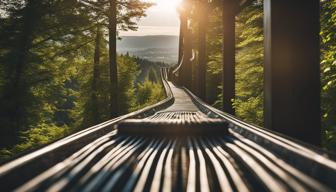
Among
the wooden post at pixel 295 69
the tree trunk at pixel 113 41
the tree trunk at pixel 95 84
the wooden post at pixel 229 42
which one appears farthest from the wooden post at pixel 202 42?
the tree trunk at pixel 95 84

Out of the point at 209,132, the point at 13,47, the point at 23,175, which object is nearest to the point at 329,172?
the point at 23,175

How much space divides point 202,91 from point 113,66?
7.71 metres

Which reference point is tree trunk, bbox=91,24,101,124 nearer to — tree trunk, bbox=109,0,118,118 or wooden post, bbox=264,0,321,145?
tree trunk, bbox=109,0,118,118

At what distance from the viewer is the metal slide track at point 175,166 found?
5.07 ft

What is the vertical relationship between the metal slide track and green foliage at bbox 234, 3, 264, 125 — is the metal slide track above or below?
below

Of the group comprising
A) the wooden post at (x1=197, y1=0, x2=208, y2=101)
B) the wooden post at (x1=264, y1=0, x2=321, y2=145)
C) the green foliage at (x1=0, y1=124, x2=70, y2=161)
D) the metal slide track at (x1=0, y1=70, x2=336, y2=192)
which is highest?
the wooden post at (x1=197, y1=0, x2=208, y2=101)

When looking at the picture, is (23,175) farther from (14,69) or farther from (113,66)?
(113,66)

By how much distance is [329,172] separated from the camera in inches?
57.9

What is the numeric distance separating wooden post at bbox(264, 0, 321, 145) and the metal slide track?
10.8 inches

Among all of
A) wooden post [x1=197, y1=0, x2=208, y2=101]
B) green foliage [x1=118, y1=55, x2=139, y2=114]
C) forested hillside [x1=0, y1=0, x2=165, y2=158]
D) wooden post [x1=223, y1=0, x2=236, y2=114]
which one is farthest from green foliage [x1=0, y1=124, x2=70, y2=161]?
green foliage [x1=118, y1=55, x2=139, y2=114]

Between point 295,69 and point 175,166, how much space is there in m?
1.47

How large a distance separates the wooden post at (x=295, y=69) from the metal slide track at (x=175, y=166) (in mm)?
273

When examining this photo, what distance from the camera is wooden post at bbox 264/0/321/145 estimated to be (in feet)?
8.98

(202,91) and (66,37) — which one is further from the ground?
(66,37)
